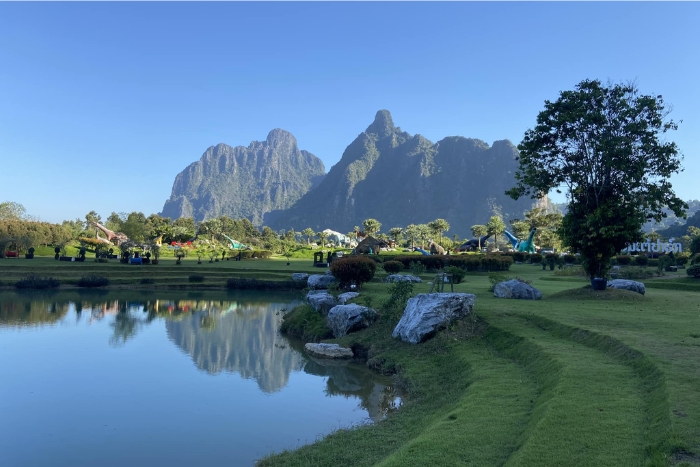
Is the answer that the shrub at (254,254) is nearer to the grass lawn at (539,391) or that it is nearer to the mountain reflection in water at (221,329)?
the mountain reflection in water at (221,329)

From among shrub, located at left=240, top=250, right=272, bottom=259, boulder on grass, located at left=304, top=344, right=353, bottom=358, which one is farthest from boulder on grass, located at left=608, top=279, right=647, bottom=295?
shrub, located at left=240, top=250, right=272, bottom=259

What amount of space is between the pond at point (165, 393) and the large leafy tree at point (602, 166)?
13.0 metres

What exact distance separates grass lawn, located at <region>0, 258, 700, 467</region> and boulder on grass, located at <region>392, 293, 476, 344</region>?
348 mm

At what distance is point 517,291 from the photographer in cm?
2211

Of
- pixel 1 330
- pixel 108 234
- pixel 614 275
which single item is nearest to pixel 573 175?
pixel 614 275

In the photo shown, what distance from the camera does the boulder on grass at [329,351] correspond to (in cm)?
1850

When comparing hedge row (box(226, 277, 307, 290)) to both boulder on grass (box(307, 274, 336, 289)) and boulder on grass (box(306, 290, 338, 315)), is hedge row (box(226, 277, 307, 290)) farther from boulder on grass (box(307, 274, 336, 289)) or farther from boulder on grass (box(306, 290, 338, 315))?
boulder on grass (box(306, 290, 338, 315))

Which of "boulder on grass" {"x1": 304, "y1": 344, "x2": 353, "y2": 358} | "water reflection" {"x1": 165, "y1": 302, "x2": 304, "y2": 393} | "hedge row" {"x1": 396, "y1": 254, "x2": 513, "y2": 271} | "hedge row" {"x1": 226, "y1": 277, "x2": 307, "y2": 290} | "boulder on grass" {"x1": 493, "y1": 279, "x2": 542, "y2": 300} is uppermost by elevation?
"hedge row" {"x1": 396, "y1": 254, "x2": 513, "y2": 271}

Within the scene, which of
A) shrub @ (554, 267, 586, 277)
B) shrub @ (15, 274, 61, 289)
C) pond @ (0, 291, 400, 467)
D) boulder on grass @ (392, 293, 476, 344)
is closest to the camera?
pond @ (0, 291, 400, 467)

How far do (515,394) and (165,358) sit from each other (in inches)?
546

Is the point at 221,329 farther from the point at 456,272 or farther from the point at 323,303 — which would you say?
the point at 456,272

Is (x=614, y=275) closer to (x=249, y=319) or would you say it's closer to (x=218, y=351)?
(x=249, y=319)

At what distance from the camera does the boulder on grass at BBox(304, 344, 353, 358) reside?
18.5 m

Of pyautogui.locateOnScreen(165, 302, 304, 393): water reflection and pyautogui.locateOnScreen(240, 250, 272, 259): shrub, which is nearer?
pyautogui.locateOnScreen(165, 302, 304, 393): water reflection
